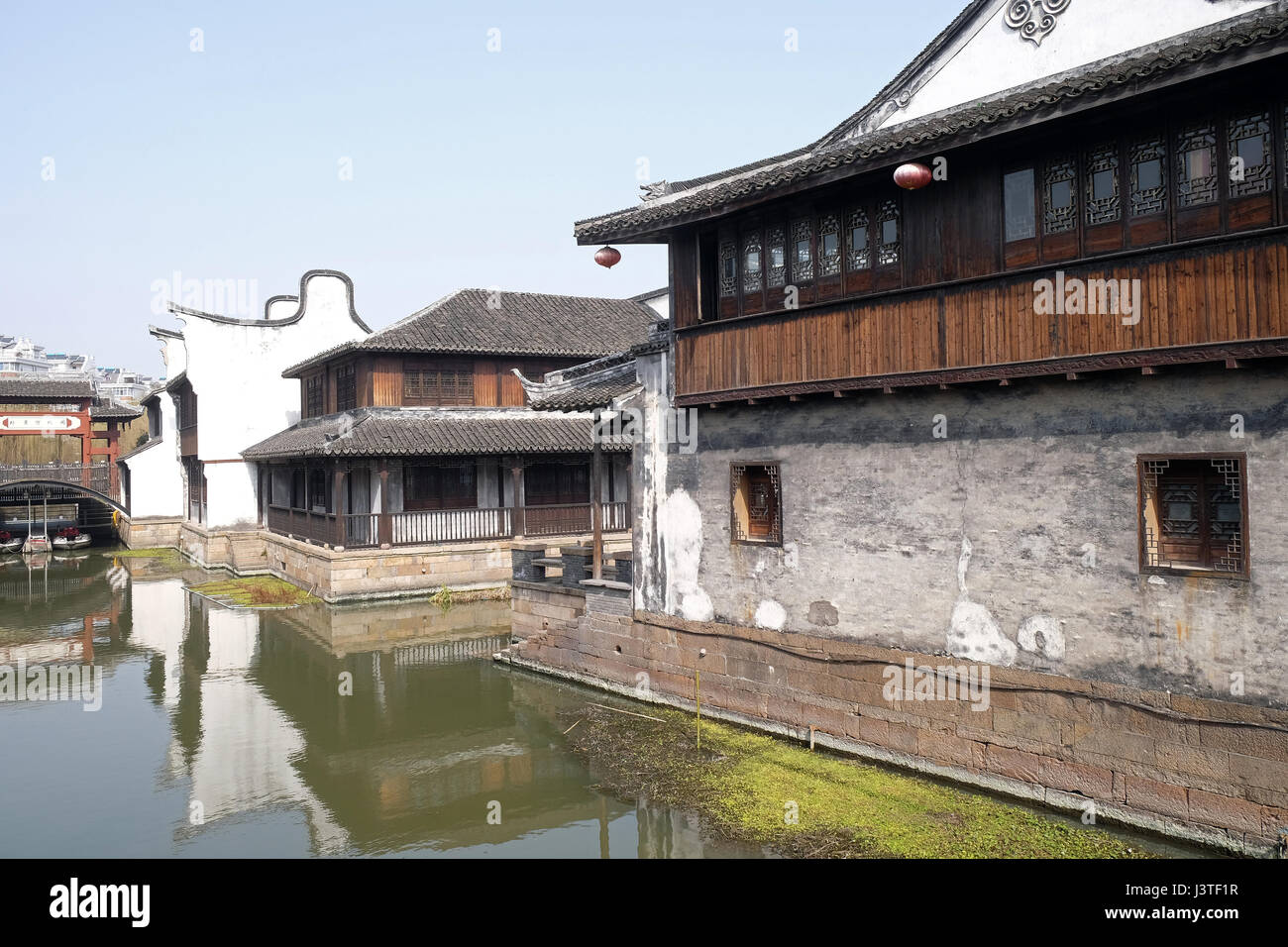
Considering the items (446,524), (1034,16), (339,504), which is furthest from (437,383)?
(1034,16)

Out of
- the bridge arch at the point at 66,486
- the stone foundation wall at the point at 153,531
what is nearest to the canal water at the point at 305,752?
the stone foundation wall at the point at 153,531

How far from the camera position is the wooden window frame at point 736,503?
12.1 meters

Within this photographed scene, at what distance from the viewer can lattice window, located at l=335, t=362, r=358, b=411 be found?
27.2 m

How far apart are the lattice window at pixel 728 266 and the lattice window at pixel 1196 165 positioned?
5.46 meters

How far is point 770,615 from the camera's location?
12180 mm

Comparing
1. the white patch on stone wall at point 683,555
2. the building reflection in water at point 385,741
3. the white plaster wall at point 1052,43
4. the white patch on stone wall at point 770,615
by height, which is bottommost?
the building reflection in water at point 385,741

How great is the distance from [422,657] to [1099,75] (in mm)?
14876

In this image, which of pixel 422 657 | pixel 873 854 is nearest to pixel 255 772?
pixel 422 657

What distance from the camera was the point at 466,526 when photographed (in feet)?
85.0

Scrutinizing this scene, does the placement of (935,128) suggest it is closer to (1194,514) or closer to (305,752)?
(1194,514)

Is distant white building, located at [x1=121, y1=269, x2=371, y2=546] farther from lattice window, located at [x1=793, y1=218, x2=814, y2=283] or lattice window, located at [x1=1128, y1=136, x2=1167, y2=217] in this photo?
lattice window, located at [x1=1128, y1=136, x2=1167, y2=217]

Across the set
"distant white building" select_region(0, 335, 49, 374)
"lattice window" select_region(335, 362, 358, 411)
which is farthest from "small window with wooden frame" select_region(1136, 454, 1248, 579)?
"distant white building" select_region(0, 335, 49, 374)

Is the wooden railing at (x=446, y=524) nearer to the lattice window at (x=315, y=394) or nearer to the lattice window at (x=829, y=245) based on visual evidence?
the lattice window at (x=315, y=394)
